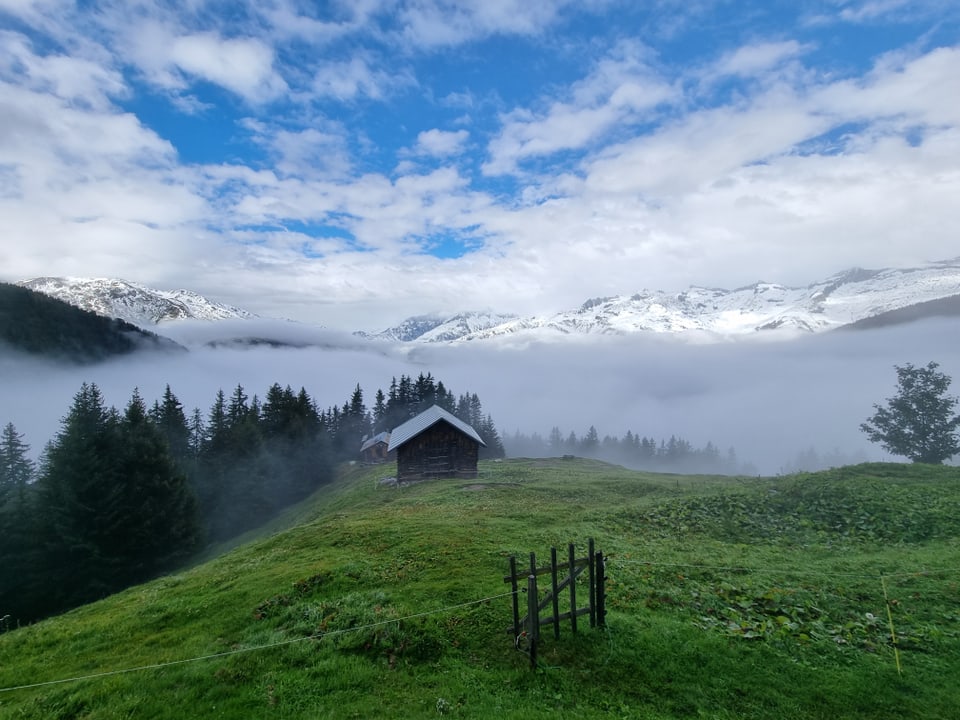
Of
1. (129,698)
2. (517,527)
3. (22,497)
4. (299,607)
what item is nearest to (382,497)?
(517,527)

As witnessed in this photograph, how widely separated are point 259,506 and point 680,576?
60.9m

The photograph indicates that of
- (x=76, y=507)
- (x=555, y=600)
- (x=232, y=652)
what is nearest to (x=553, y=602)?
(x=555, y=600)

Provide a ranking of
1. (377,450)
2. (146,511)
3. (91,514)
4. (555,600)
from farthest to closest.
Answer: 1. (377,450)
2. (146,511)
3. (91,514)
4. (555,600)

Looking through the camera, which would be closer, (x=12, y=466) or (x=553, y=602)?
(x=553, y=602)

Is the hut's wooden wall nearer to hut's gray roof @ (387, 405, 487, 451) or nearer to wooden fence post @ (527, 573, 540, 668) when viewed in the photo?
hut's gray roof @ (387, 405, 487, 451)

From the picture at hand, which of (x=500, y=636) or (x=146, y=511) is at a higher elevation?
(x=500, y=636)

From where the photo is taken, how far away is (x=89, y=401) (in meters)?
40.4

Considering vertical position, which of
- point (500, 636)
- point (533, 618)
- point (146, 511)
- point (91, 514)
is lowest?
point (146, 511)

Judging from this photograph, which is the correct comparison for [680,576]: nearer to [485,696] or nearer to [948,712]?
[948,712]

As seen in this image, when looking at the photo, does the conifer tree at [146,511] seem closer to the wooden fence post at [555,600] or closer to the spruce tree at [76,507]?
the spruce tree at [76,507]

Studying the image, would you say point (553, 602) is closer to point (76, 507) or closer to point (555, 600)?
point (555, 600)

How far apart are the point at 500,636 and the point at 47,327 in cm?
Result: 21811

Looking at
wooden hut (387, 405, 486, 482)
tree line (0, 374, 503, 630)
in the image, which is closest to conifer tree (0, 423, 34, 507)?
tree line (0, 374, 503, 630)

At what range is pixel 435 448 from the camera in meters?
55.1
